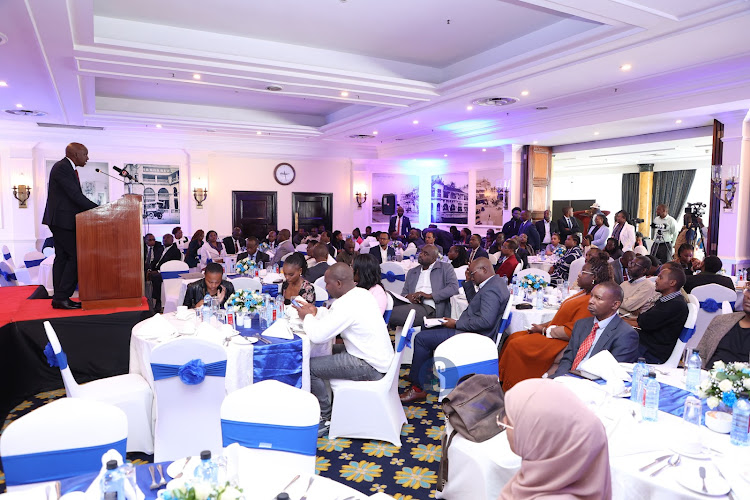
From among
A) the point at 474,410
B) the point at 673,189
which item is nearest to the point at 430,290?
the point at 474,410

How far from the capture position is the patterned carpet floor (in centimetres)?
359

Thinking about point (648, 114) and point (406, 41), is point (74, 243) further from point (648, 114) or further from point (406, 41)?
point (648, 114)

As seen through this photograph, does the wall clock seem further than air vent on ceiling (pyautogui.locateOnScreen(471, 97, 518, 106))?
Yes

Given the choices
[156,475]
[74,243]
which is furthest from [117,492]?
[74,243]

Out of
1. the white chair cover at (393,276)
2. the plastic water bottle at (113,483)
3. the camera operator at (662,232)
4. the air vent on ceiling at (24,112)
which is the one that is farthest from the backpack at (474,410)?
the air vent on ceiling at (24,112)

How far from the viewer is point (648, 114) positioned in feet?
31.0

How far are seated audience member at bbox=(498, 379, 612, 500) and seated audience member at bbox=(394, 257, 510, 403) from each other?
10.7 ft

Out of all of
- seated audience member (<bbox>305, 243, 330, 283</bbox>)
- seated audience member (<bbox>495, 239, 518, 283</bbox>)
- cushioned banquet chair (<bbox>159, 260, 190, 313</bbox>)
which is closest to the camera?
seated audience member (<bbox>305, 243, 330, 283</bbox>)

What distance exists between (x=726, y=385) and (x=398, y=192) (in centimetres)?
1592

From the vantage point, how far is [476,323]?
16.4 feet

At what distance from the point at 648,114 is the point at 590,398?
834 cm

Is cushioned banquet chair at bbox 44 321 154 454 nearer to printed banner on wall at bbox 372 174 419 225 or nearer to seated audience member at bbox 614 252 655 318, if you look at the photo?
seated audience member at bbox 614 252 655 318

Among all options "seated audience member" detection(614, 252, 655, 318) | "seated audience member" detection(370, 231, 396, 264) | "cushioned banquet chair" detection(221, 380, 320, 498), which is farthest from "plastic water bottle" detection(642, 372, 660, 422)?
"seated audience member" detection(370, 231, 396, 264)

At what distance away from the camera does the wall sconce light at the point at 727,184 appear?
9281mm
